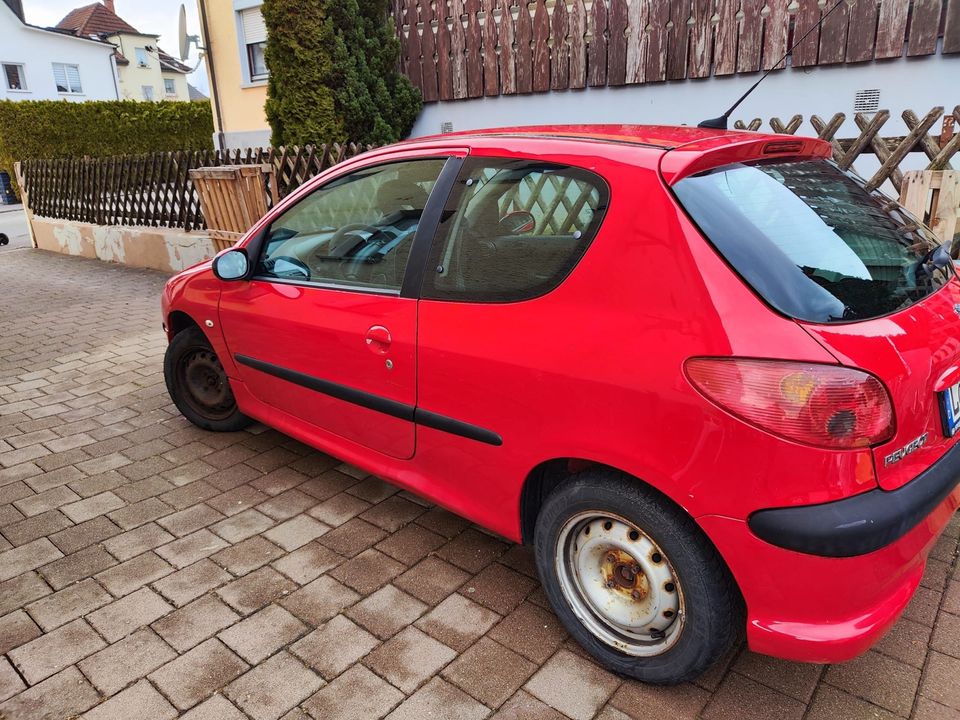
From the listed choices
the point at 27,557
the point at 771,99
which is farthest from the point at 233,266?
the point at 771,99

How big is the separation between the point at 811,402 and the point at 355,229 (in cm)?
209

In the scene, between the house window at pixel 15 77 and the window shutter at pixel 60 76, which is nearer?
the house window at pixel 15 77

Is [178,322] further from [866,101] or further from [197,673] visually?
[866,101]

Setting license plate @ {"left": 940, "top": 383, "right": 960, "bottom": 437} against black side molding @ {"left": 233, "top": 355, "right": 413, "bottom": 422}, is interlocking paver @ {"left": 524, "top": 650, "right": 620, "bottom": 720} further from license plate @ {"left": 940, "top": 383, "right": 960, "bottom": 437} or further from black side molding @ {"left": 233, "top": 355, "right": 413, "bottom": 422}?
license plate @ {"left": 940, "top": 383, "right": 960, "bottom": 437}

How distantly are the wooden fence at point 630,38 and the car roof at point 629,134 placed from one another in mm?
5165

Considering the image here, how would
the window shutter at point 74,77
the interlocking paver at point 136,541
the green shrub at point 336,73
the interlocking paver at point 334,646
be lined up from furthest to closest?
the window shutter at point 74,77 < the green shrub at point 336,73 < the interlocking paver at point 136,541 < the interlocking paver at point 334,646

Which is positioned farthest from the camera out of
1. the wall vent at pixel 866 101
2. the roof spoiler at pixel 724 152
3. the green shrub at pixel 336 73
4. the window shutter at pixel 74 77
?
the window shutter at pixel 74 77

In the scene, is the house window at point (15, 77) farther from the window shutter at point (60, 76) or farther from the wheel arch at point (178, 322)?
the wheel arch at point (178, 322)

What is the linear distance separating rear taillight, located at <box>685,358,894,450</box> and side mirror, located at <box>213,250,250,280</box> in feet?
8.00

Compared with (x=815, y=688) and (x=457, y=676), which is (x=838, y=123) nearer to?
(x=815, y=688)

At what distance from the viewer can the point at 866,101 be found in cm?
668

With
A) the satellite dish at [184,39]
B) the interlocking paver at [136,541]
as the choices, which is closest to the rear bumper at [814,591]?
the interlocking paver at [136,541]

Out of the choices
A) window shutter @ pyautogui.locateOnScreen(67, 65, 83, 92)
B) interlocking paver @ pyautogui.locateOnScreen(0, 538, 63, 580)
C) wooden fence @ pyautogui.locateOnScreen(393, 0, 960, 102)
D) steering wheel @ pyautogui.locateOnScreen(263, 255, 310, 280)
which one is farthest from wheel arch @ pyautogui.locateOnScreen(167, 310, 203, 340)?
window shutter @ pyautogui.locateOnScreen(67, 65, 83, 92)

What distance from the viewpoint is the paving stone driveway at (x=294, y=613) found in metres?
2.15
